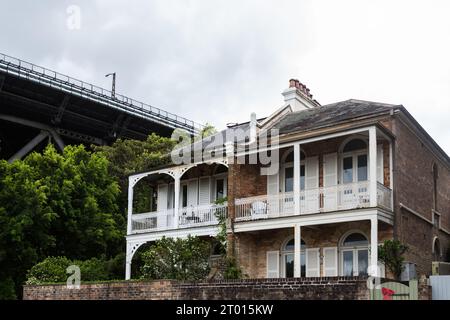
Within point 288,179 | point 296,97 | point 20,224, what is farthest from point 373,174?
point 20,224

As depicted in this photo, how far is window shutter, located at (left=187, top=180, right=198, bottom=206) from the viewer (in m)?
30.2

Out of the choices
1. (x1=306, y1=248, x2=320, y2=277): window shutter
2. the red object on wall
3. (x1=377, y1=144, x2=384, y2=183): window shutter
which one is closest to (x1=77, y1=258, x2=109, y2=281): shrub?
(x1=306, y1=248, x2=320, y2=277): window shutter

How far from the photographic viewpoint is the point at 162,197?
104ft

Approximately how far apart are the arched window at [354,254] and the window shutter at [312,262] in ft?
3.07

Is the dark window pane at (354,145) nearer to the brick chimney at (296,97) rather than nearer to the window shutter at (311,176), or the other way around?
the window shutter at (311,176)

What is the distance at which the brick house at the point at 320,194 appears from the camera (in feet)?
77.2

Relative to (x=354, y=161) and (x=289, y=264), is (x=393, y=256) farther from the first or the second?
(x=289, y=264)

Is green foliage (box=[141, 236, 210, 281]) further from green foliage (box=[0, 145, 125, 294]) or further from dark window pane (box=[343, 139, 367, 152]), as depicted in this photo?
green foliage (box=[0, 145, 125, 294])

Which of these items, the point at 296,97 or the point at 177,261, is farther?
the point at 296,97

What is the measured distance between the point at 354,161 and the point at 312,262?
13.0 ft

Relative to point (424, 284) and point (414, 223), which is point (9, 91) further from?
point (424, 284)

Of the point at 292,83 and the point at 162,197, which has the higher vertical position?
the point at 292,83

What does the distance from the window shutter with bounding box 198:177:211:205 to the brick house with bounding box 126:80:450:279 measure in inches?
1.8

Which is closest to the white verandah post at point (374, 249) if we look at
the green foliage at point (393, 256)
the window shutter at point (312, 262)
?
the green foliage at point (393, 256)
